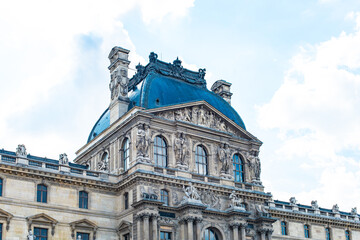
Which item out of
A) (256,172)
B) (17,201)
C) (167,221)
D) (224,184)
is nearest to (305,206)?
(256,172)

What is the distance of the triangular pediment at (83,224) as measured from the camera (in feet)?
171

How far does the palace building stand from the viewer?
51.3m

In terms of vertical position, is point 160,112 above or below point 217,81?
below

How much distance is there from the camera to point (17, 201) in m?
50.0

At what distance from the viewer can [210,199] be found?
5684 centimetres

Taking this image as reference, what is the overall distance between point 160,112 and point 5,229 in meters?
17.9

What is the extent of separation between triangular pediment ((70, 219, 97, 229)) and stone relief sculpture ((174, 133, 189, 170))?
973cm

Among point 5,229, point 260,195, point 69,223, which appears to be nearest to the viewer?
point 5,229

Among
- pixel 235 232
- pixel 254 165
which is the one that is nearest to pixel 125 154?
pixel 235 232

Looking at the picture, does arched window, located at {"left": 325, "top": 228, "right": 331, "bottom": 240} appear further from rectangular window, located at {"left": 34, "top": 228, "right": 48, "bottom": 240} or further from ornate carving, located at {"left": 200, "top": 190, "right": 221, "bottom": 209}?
rectangular window, located at {"left": 34, "top": 228, "right": 48, "bottom": 240}

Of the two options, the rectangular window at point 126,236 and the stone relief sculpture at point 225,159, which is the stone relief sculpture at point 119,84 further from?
the rectangular window at point 126,236

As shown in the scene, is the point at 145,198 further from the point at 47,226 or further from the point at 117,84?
the point at 117,84

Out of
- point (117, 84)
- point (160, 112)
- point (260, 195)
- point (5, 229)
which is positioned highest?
point (117, 84)

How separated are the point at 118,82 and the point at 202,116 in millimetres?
9269
